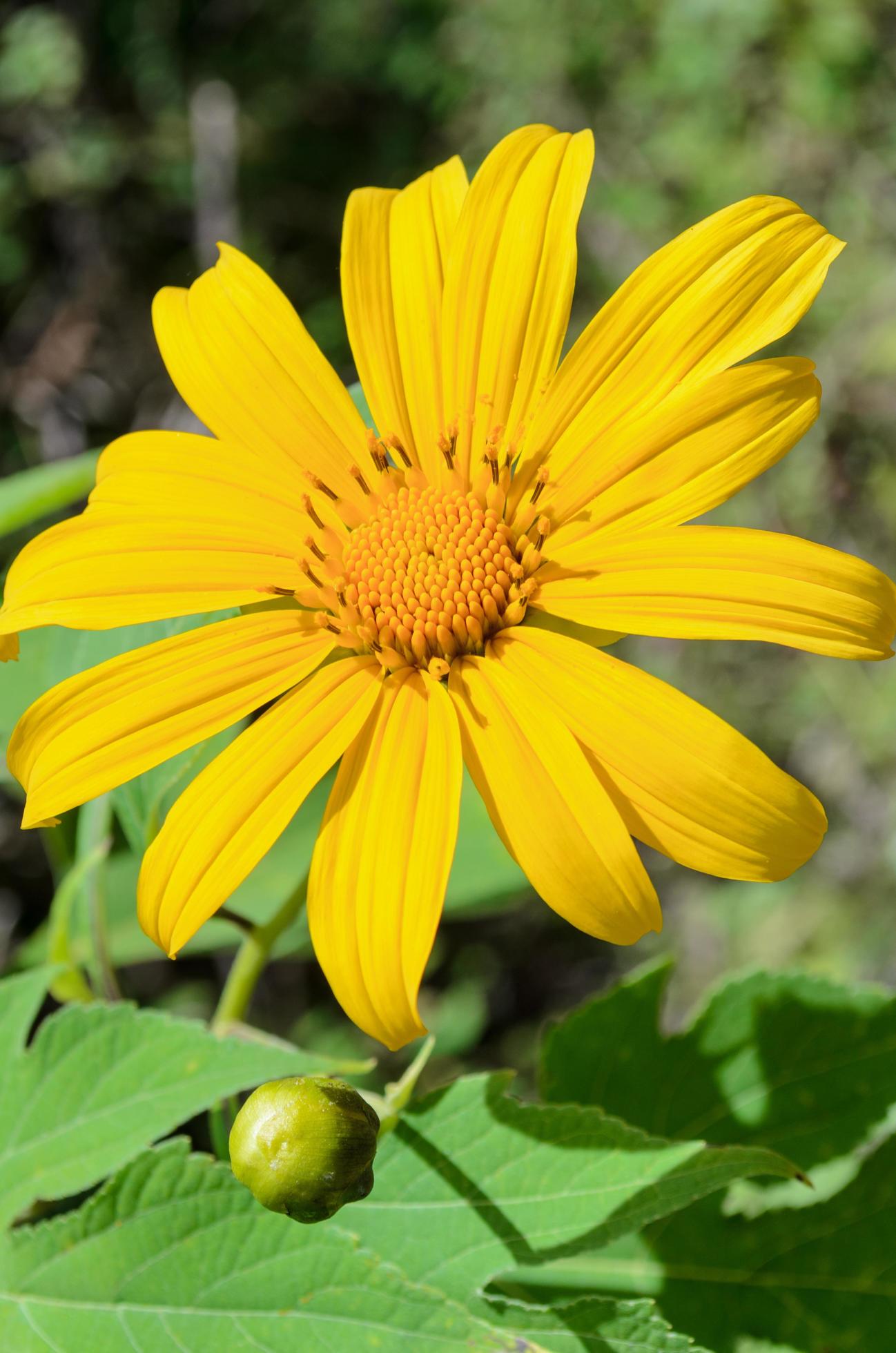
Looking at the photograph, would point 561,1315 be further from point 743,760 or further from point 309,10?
point 309,10

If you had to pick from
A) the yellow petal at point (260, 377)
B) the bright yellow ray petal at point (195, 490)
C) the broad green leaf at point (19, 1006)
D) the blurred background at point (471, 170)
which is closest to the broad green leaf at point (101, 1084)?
the broad green leaf at point (19, 1006)

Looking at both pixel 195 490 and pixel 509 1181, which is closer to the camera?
pixel 509 1181

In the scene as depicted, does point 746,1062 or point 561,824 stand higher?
point 561,824

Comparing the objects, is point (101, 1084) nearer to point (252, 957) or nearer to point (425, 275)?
point (252, 957)

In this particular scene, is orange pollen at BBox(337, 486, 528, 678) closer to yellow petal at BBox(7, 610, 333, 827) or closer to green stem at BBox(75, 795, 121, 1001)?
yellow petal at BBox(7, 610, 333, 827)

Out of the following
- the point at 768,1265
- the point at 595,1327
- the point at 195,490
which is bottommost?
the point at 768,1265

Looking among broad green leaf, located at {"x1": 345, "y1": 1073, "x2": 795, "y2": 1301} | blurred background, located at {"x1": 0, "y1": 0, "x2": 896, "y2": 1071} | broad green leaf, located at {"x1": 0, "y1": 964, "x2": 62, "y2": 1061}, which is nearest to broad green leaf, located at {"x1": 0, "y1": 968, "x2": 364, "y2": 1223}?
broad green leaf, located at {"x1": 0, "y1": 964, "x2": 62, "y2": 1061}

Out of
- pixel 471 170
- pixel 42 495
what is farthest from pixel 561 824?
pixel 471 170
